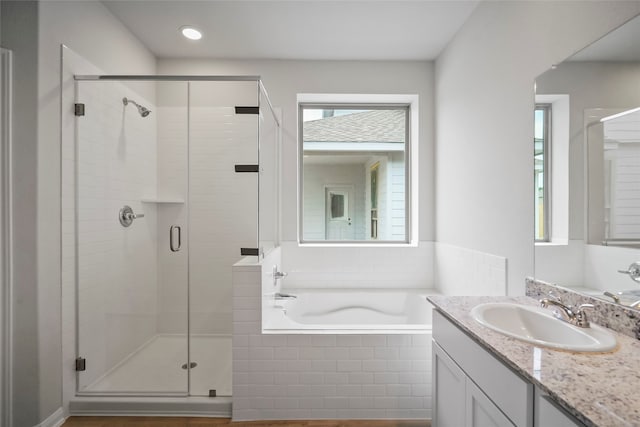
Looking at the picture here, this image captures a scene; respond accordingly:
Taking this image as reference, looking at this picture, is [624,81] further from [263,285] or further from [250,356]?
[250,356]

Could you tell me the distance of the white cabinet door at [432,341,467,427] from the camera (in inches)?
48.4

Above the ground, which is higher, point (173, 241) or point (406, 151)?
point (406, 151)

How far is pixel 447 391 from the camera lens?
4.45 feet

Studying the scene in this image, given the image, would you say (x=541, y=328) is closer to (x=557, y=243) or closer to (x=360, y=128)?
(x=557, y=243)

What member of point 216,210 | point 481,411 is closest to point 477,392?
point 481,411

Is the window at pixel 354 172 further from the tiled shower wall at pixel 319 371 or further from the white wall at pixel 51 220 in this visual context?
the white wall at pixel 51 220

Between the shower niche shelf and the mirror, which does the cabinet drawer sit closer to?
the mirror

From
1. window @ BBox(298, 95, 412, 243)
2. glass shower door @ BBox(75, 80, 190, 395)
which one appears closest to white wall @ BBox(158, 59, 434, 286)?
window @ BBox(298, 95, 412, 243)

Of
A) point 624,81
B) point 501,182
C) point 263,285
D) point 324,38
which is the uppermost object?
point 324,38

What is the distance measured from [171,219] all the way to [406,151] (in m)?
2.31

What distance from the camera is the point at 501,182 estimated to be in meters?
1.86

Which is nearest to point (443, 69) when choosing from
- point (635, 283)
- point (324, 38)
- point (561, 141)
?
point (324, 38)

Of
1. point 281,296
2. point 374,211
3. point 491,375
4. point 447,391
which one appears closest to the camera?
point 491,375

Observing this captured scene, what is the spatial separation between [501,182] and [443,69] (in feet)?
4.44
